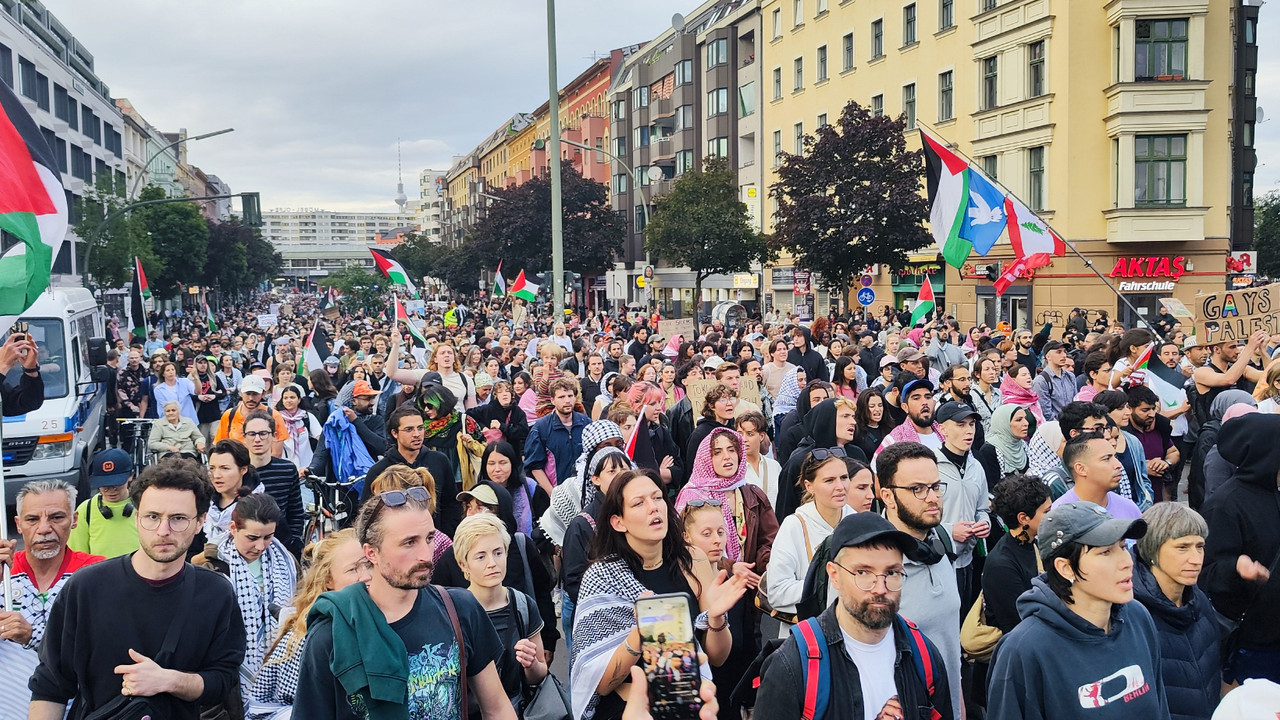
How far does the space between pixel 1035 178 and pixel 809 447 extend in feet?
91.6

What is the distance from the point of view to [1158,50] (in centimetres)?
2967

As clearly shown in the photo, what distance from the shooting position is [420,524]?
325cm

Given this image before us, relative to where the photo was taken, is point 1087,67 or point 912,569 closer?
point 912,569

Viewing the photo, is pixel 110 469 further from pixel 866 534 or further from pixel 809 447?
pixel 866 534

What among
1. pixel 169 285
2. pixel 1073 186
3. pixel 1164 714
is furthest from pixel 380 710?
pixel 169 285

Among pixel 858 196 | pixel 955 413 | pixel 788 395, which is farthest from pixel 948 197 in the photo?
pixel 858 196

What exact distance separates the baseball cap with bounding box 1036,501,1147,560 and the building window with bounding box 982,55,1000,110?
32511 mm

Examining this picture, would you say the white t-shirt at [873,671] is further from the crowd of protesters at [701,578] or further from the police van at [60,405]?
the police van at [60,405]

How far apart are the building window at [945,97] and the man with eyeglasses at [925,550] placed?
33.7 m

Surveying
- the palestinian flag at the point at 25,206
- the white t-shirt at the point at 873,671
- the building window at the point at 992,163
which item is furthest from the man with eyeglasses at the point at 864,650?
the building window at the point at 992,163

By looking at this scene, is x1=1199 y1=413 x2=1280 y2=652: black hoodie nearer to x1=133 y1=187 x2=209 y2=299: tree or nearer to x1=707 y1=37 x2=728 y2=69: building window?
Answer: x1=707 y1=37 x2=728 y2=69: building window

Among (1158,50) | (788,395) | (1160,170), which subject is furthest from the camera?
(1160,170)

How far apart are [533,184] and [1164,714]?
6110cm

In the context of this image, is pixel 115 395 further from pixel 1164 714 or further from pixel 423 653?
pixel 1164 714
